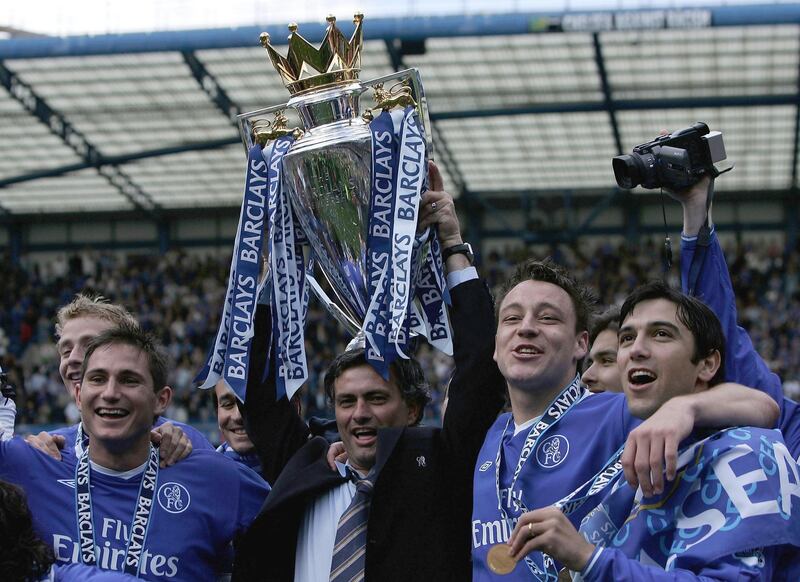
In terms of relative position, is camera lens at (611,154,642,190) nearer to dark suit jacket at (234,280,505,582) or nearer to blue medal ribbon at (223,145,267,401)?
dark suit jacket at (234,280,505,582)

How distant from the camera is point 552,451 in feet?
10.7

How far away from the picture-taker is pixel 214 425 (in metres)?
18.0

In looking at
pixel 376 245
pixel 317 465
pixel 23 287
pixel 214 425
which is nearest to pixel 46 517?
pixel 317 465

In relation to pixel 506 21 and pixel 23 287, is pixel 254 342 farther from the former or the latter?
pixel 23 287

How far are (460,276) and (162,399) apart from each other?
1039 mm

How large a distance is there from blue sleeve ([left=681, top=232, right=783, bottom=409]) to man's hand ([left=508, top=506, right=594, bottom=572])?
0.82 m

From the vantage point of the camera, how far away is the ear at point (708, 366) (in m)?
3.01

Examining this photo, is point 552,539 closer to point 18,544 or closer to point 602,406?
point 602,406

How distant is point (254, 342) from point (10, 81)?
18062 millimetres

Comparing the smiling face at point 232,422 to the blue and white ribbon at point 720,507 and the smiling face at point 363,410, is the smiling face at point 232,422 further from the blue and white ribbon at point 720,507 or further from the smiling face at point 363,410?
the blue and white ribbon at point 720,507

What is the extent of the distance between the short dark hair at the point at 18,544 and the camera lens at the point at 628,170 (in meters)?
1.80

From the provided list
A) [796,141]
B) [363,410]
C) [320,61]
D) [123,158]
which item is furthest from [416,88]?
[123,158]

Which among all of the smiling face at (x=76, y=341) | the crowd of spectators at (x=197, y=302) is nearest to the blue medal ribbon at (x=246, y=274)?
the smiling face at (x=76, y=341)

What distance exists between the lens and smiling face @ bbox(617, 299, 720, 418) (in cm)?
297
